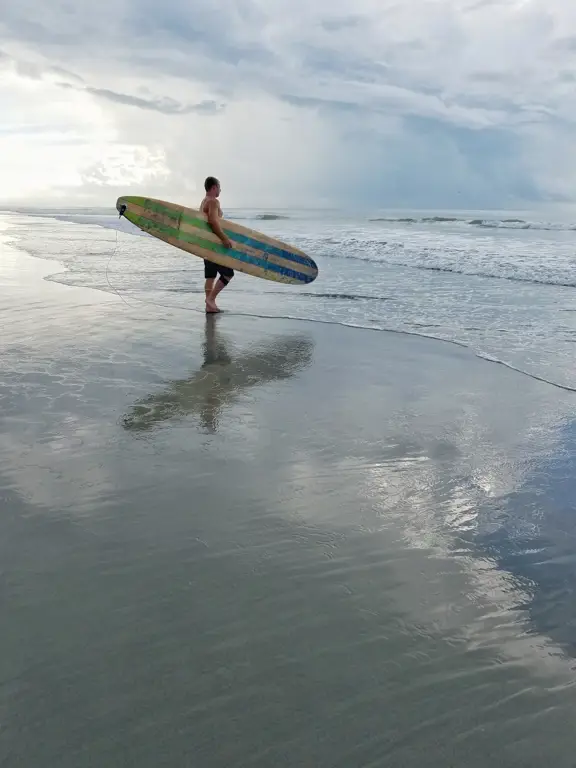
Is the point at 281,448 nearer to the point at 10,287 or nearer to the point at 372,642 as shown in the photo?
the point at 372,642

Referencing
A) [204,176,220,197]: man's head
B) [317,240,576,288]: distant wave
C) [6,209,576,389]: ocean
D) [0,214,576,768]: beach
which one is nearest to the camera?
[0,214,576,768]: beach

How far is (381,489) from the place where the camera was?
3551 millimetres

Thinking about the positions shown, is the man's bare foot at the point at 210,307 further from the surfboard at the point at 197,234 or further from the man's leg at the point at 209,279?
the surfboard at the point at 197,234

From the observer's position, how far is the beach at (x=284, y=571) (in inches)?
74.2

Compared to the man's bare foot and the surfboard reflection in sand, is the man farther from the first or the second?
the surfboard reflection in sand

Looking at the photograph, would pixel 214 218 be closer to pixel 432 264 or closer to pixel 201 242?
pixel 201 242

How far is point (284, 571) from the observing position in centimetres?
270

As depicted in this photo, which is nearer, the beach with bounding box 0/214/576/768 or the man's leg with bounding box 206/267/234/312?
the beach with bounding box 0/214/576/768

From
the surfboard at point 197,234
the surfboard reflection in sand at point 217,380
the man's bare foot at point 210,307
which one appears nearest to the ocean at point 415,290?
the man's bare foot at point 210,307

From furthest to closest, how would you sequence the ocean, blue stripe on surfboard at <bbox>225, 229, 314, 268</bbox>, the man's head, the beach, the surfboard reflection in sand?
blue stripe on surfboard at <bbox>225, 229, 314, 268</bbox>, the man's head, the ocean, the surfboard reflection in sand, the beach

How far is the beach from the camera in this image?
1.89 meters

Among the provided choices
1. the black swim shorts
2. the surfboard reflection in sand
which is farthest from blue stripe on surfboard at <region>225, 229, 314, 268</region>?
the surfboard reflection in sand

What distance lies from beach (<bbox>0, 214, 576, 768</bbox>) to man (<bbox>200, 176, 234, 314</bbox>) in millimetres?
3471

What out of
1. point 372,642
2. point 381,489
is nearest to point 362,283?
point 381,489
